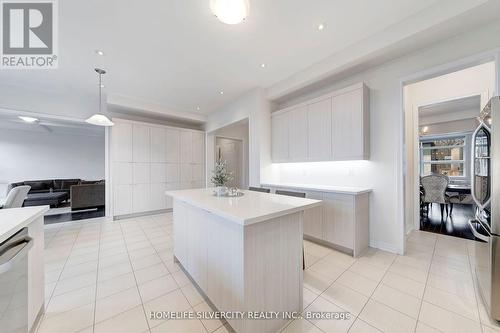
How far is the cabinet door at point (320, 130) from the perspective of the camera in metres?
3.12

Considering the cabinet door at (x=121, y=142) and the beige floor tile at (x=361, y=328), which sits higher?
the cabinet door at (x=121, y=142)

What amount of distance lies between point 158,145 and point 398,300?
5589 millimetres

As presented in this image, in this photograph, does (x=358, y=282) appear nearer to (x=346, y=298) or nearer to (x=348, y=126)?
(x=346, y=298)

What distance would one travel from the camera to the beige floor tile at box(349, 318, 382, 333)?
4.60 ft

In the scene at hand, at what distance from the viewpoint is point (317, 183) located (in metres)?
3.60

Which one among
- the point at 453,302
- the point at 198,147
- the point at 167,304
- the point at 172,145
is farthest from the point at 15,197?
the point at 453,302

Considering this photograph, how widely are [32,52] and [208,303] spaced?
4.29 metres

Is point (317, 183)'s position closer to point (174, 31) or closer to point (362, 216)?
point (362, 216)

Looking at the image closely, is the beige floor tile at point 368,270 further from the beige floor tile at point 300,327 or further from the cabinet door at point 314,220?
the beige floor tile at point 300,327

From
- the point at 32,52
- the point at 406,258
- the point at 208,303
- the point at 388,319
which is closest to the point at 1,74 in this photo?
the point at 32,52

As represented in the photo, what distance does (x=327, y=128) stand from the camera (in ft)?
10.3

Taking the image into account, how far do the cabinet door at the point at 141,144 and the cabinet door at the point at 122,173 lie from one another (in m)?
0.27

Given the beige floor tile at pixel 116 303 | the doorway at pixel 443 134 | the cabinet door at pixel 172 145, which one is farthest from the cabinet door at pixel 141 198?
the doorway at pixel 443 134

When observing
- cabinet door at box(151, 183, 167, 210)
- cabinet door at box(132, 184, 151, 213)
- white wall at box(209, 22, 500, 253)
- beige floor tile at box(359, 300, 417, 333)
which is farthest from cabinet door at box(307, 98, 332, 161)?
cabinet door at box(132, 184, 151, 213)
